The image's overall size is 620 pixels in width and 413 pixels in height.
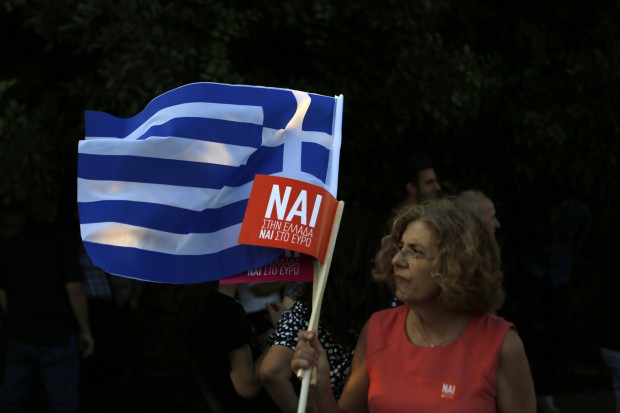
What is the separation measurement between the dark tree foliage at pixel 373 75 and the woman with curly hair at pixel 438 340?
11.3 feet

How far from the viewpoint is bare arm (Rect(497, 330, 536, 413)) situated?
12.3ft

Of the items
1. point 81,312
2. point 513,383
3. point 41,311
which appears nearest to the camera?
point 513,383

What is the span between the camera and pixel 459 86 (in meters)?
8.24

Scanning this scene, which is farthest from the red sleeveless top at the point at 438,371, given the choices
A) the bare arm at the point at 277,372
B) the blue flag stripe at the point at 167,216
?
the blue flag stripe at the point at 167,216

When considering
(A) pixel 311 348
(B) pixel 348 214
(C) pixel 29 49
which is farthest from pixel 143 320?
(A) pixel 311 348

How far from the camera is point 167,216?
14.3 feet

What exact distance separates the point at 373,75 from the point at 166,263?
156 inches

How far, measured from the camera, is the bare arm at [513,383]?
3.75 metres

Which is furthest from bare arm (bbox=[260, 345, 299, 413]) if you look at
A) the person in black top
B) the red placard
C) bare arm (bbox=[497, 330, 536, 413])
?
the person in black top

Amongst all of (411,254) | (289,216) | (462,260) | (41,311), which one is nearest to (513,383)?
(462,260)

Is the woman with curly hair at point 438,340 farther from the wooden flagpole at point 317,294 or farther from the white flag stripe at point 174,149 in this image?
the white flag stripe at point 174,149

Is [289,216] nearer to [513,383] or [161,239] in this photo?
[161,239]

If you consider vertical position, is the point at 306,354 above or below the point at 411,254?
below

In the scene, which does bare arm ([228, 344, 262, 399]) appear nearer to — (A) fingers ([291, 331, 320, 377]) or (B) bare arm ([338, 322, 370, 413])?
(B) bare arm ([338, 322, 370, 413])
